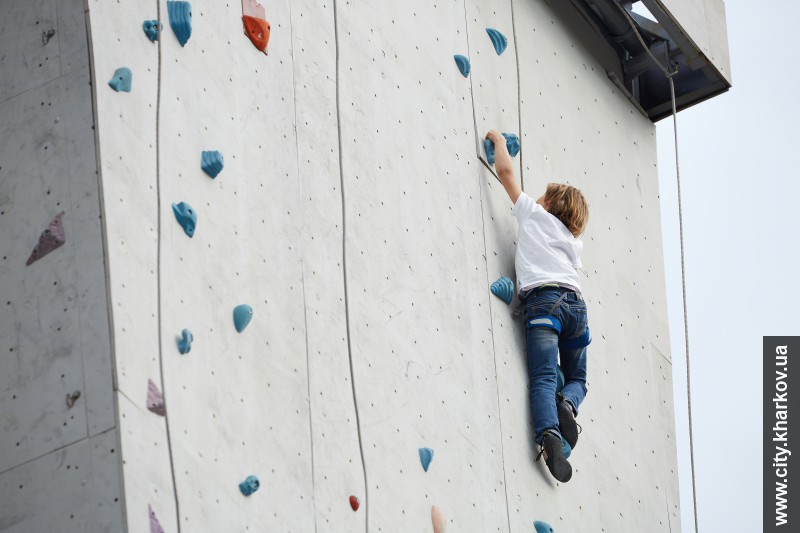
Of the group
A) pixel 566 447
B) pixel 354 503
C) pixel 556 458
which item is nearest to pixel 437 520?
pixel 354 503

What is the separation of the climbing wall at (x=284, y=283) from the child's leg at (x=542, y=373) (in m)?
0.07

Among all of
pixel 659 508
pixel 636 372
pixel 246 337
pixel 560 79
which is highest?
pixel 560 79

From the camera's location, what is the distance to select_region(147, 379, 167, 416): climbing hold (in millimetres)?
4043

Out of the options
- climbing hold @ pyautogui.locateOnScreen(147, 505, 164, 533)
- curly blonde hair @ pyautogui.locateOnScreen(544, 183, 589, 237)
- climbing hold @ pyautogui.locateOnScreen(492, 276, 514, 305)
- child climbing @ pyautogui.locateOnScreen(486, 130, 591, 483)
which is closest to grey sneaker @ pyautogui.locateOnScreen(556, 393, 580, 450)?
child climbing @ pyautogui.locateOnScreen(486, 130, 591, 483)

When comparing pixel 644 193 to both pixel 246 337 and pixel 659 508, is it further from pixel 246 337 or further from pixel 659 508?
pixel 246 337

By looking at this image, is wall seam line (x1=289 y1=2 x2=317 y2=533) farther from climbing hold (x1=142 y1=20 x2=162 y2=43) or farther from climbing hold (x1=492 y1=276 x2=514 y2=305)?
climbing hold (x1=492 y1=276 x2=514 y2=305)

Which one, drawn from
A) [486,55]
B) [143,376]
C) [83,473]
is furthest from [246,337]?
[486,55]

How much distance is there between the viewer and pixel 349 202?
5090 millimetres

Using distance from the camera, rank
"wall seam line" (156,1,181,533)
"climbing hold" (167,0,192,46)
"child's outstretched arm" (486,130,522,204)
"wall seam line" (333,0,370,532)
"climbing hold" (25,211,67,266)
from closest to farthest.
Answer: "wall seam line" (156,1,181,533) → "climbing hold" (25,211,67,266) → "climbing hold" (167,0,192,46) → "wall seam line" (333,0,370,532) → "child's outstretched arm" (486,130,522,204)

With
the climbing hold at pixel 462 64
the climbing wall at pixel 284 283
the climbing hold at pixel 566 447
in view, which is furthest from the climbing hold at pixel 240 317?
the climbing hold at pixel 462 64

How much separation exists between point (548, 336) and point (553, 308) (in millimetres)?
116

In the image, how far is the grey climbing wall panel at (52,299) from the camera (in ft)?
12.8

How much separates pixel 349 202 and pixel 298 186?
0.89ft

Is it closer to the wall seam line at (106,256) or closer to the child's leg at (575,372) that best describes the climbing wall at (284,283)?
the wall seam line at (106,256)
